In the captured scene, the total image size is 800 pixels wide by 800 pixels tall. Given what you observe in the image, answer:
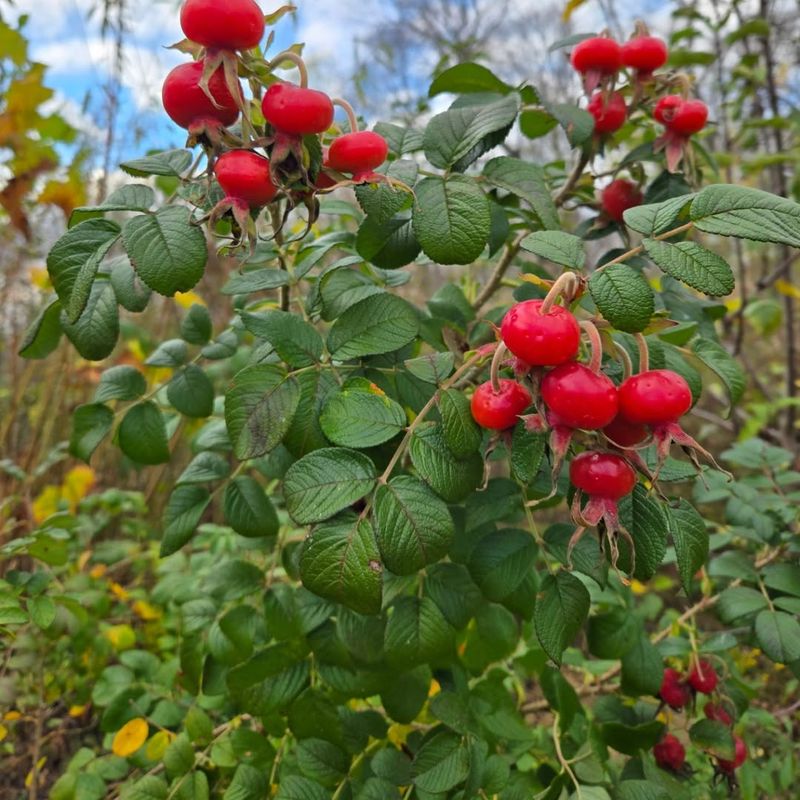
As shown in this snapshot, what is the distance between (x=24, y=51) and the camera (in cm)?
172

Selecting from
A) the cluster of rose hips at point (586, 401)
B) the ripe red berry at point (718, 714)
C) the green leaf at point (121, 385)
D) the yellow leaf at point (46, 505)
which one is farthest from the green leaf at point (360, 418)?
the yellow leaf at point (46, 505)

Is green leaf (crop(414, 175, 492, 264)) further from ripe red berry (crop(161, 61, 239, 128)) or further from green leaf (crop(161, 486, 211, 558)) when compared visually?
green leaf (crop(161, 486, 211, 558))

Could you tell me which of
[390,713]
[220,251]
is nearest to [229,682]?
[390,713]

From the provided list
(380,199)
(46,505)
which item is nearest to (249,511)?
(380,199)

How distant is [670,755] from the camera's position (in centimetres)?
103

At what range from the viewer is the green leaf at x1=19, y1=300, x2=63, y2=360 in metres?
0.86

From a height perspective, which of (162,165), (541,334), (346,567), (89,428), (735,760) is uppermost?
(162,165)

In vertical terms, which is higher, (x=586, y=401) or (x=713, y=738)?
(x=586, y=401)

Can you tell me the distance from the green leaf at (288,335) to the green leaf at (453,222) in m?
0.18

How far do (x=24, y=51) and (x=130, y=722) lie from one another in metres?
1.69

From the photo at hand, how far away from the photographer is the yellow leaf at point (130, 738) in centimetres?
114

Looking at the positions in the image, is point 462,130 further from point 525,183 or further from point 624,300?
point 624,300

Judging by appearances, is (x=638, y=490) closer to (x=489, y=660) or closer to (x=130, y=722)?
(x=489, y=660)

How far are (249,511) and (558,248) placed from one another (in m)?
0.56
